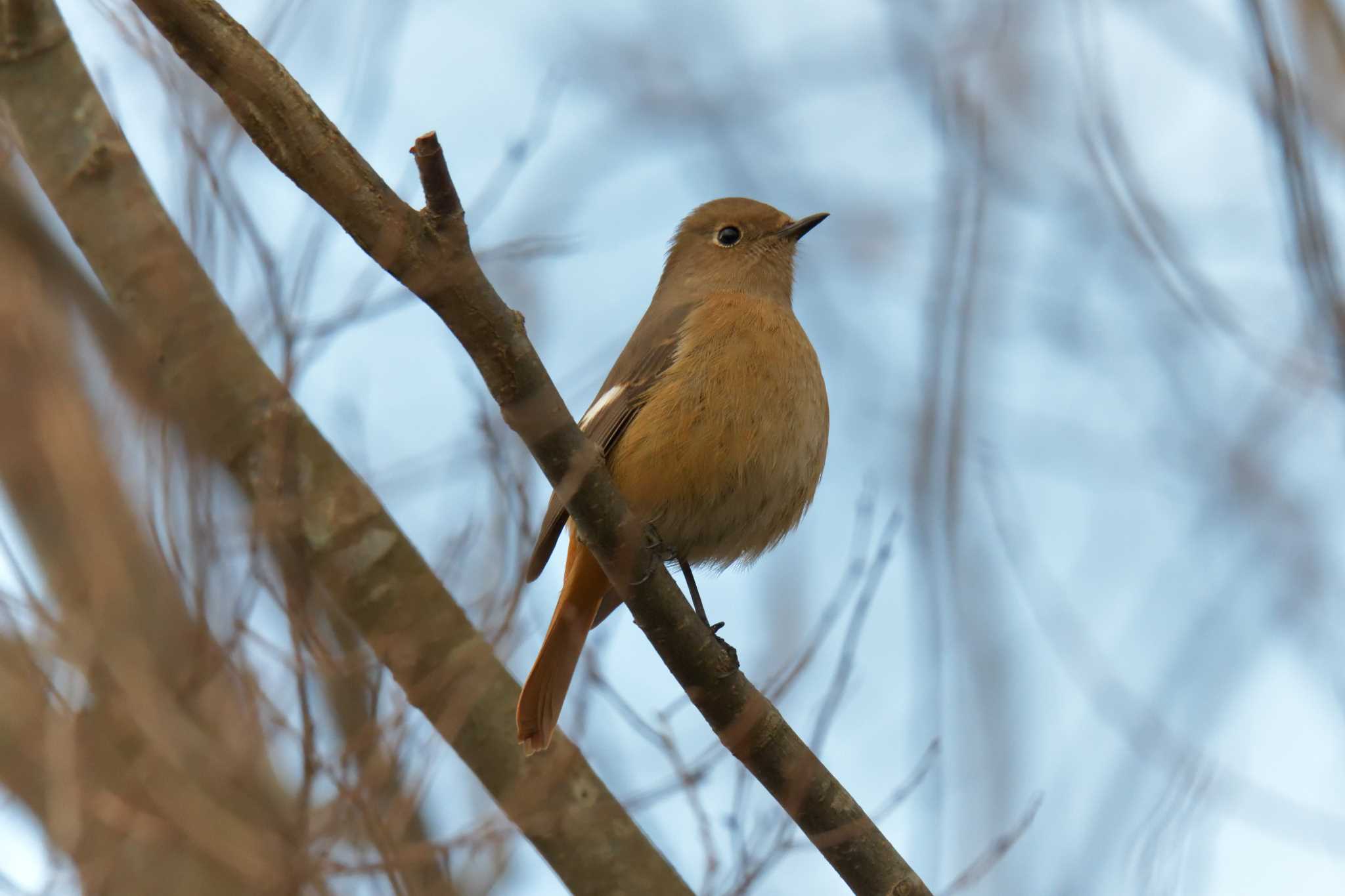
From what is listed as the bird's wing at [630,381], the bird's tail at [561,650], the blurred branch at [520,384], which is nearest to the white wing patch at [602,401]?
the bird's wing at [630,381]

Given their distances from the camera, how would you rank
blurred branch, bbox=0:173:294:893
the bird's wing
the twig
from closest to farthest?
the twig, blurred branch, bbox=0:173:294:893, the bird's wing

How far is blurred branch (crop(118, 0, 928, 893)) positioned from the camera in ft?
8.46

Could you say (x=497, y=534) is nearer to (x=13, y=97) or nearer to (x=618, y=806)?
(x=618, y=806)

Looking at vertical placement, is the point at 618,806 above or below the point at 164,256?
below

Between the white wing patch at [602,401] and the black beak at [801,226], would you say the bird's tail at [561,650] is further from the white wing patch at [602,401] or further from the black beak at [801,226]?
the black beak at [801,226]


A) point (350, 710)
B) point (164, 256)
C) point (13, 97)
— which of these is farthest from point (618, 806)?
point (13, 97)

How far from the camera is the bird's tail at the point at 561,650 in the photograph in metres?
3.64

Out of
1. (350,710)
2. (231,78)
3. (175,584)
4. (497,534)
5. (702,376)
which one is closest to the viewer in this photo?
(231,78)

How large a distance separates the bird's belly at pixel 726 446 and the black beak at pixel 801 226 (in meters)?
0.92

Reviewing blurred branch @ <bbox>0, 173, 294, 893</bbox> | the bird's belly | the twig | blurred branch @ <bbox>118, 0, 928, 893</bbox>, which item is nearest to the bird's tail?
the bird's belly

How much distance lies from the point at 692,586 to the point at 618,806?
34.2 inches

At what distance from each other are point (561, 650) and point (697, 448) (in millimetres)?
668

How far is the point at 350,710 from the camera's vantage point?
11.6 ft

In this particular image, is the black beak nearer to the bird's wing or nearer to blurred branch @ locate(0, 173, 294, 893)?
the bird's wing
